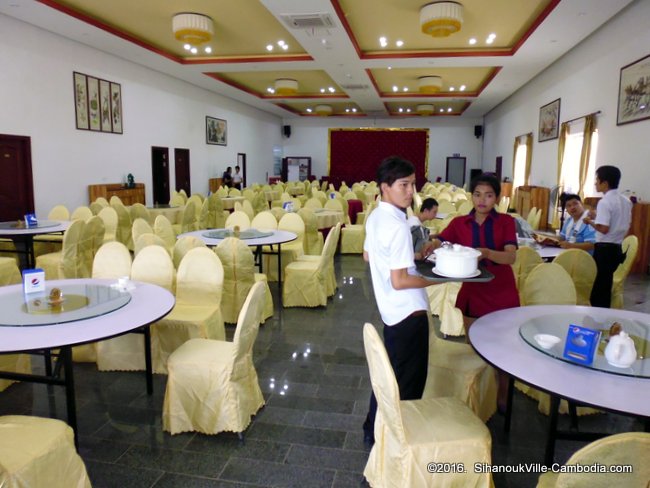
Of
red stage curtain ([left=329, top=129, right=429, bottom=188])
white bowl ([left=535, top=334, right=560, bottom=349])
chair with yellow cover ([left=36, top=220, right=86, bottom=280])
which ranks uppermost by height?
red stage curtain ([left=329, top=129, right=429, bottom=188])

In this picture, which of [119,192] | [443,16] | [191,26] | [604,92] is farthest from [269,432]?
[119,192]

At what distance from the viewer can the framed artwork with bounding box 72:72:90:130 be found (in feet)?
31.3

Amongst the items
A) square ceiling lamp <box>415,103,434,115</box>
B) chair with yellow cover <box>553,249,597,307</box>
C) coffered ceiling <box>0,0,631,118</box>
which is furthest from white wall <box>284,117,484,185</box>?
chair with yellow cover <box>553,249,597,307</box>

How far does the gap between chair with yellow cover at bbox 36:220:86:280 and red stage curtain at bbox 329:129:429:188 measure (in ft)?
60.8

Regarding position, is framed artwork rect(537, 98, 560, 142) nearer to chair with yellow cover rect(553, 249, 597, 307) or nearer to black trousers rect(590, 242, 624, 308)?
black trousers rect(590, 242, 624, 308)

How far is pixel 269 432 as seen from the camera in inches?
112

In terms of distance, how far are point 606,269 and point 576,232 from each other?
0.56 m

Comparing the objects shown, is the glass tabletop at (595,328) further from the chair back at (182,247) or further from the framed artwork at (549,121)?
the framed artwork at (549,121)

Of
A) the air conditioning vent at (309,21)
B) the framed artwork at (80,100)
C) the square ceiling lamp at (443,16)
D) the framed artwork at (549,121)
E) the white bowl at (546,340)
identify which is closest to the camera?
the white bowl at (546,340)

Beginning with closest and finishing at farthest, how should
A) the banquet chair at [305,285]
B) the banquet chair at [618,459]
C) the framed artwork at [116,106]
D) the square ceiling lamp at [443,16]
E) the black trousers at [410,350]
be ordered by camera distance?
1. the banquet chair at [618,459]
2. the black trousers at [410,350]
3. the banquet chair at [305,285]
4. the square ceiling lamp at [443,16]
5. the framed artwork at [116,106]

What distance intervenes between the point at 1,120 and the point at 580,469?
946 centimetres

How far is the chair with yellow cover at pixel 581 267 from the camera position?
151 inches

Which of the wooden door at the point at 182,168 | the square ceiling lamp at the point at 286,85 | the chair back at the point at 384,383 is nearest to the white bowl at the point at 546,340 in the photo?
the chair back at the point at 384,383

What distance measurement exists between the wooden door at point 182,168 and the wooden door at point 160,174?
0.54 meters
